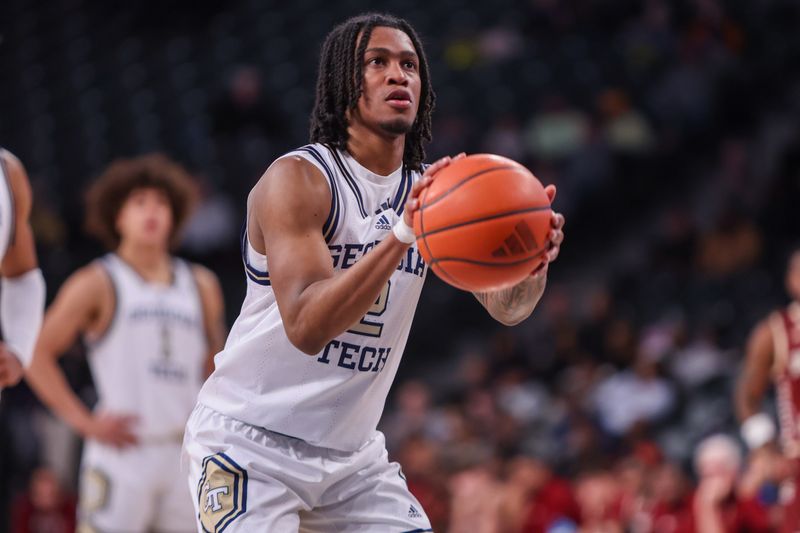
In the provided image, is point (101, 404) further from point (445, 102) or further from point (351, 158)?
point (445, 102)

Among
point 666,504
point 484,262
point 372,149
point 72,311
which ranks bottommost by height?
point 484,262

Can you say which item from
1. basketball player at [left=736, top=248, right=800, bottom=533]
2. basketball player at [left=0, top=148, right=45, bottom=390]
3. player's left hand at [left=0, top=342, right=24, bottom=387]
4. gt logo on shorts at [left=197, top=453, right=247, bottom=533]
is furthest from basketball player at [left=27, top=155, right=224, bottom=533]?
basketball player at [left=736, top=248, right=800, bottom=533]


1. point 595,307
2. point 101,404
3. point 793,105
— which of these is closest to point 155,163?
point 101,404

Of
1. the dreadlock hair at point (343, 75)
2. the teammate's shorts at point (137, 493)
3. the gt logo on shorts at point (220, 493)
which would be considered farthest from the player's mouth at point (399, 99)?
the teammate's shorts at point (137, 493)

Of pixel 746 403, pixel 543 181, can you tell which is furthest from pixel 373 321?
pixel 543 181

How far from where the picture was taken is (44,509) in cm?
1115

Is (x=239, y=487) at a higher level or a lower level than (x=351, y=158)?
lower

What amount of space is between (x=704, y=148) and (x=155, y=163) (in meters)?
8.68

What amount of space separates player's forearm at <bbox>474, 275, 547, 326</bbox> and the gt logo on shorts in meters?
0.94

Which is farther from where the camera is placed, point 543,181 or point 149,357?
point 543,181

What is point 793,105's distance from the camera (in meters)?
14.0

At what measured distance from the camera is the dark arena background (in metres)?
10.4

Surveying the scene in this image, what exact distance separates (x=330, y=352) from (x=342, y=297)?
561 millimetres

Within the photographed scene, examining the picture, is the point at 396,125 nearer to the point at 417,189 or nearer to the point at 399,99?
the point at 399,99
